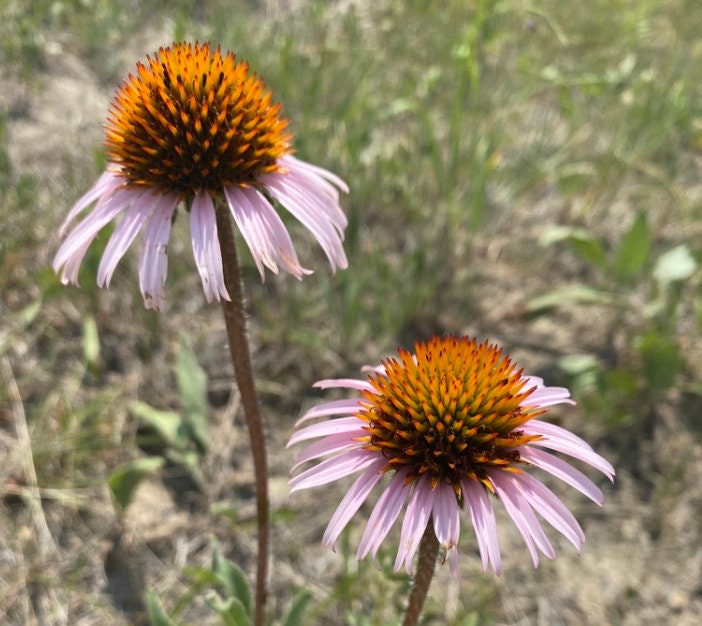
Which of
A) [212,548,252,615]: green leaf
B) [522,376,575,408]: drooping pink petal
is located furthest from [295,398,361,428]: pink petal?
[212,548,252,615]: green leaf

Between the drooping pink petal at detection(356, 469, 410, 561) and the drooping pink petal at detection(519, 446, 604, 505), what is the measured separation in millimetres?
224

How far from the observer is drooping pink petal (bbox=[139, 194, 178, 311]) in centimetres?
116

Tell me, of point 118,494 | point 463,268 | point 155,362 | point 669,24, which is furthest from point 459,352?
point 669,24

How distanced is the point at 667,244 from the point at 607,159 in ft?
1.69

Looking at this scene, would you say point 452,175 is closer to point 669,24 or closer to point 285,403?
point 285,403

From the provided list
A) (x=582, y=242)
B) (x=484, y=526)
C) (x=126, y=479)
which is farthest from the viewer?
(x=582, y=242)

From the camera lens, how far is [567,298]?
2635 mm

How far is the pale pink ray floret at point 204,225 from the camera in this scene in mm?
1170

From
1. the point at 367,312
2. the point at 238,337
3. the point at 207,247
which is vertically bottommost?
the point at 238,337

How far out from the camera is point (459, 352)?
1.26 metres

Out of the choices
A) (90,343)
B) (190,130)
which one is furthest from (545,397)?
(90,343)

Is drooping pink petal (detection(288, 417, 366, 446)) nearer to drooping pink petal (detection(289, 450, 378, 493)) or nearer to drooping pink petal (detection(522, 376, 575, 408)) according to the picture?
drooping pink petal (detection(289, 450, 378, 493))

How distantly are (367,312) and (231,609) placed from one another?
1.37 meters

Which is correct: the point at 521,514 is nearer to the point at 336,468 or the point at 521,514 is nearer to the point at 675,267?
the point at 336,468
